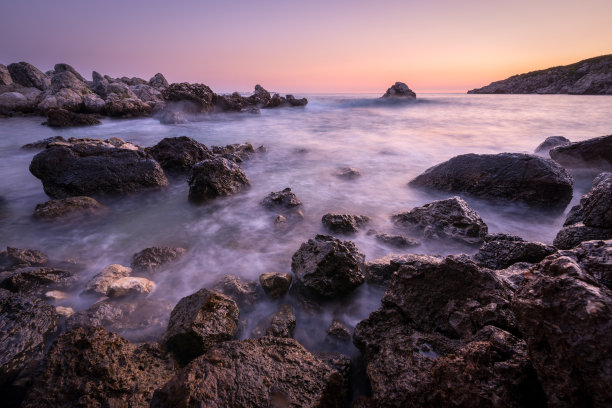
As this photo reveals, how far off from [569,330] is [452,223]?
9.14 feet

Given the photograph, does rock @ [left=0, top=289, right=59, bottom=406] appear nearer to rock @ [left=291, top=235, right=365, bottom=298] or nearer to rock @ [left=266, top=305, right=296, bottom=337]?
rock @ [left=266, top=305, right=296, bottom=337]

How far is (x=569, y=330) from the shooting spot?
1224mm

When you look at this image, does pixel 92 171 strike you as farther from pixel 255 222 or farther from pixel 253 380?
pixel 253 380

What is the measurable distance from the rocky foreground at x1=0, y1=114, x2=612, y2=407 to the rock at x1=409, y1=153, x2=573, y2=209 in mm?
1368

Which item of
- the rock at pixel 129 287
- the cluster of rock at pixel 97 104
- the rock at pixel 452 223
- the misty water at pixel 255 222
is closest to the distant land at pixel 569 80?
the misty water at pixel 255 222

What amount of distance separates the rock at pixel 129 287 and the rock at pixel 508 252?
361 centimetres

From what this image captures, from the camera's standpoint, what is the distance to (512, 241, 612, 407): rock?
1.13 m

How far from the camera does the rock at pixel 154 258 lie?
11.3ft

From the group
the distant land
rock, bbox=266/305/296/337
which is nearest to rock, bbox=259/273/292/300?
rock, bbox=266/305/296/337

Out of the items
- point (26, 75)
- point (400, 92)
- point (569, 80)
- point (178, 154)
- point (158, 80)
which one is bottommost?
point (178, 154)

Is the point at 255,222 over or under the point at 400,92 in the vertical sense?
under

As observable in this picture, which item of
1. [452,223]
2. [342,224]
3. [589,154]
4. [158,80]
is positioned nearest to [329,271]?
[342,224]

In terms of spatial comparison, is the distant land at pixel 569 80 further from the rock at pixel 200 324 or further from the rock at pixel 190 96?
the rock at pixel 200 324

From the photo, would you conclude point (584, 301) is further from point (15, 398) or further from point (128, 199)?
A: point (128, 199)
